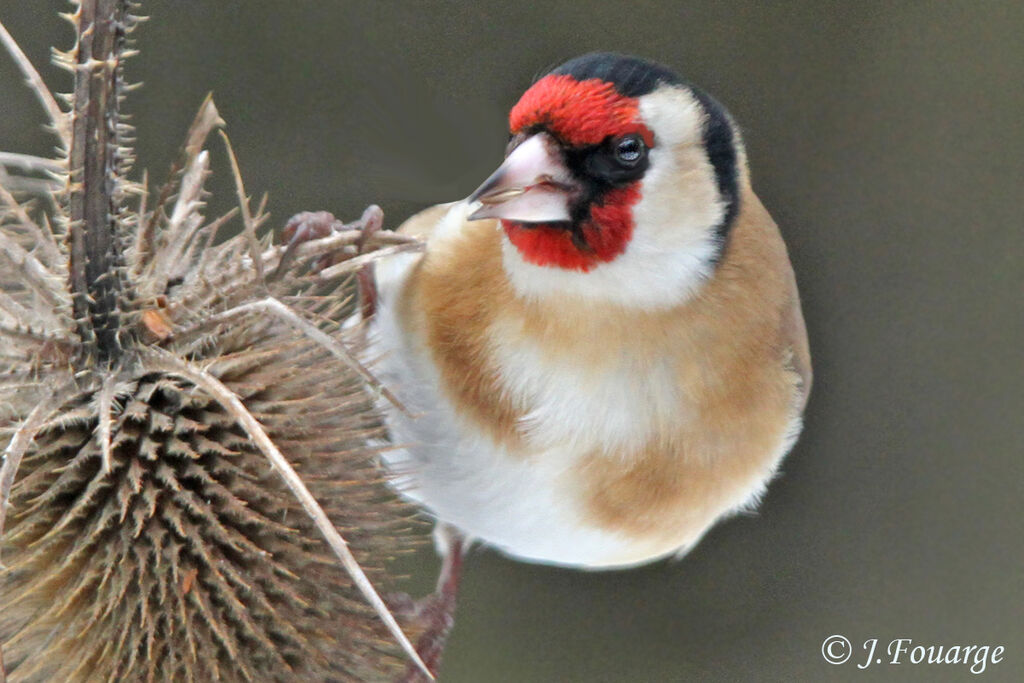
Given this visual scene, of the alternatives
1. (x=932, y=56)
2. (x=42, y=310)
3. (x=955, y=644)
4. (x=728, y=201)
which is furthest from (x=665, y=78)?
(x=955, y=644)

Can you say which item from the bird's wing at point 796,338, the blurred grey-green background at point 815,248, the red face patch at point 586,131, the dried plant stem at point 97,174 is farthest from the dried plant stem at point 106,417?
the blurred grey-green background at point 815,248

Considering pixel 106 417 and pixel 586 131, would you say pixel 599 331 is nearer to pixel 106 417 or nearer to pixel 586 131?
pixel 586 131

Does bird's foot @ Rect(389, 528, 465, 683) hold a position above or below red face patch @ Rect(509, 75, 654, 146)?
below

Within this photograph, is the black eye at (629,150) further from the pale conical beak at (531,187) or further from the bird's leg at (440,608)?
the bird's leg at (440,608)

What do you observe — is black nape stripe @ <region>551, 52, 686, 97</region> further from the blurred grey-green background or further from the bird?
the blurred grey-green background

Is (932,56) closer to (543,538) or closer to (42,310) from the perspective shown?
(543,538)

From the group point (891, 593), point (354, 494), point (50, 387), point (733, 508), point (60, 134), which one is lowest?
point (891, 593)

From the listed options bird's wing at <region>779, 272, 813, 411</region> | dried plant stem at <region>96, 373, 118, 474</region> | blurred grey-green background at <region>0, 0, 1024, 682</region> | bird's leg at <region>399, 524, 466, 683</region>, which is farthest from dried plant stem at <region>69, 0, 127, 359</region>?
blurred grey-green background at <region>0, 0, 1024, 682</region>
